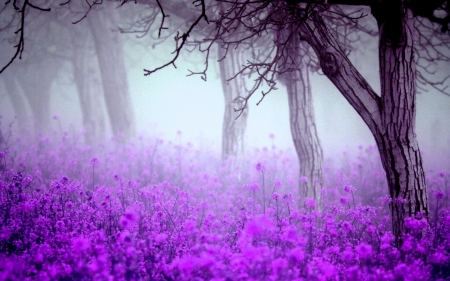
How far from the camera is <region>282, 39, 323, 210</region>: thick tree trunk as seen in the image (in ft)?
15.8

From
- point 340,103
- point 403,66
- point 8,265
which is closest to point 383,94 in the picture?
point 403,66

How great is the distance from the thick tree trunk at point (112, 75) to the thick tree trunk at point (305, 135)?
668cm

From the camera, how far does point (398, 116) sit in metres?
2.97

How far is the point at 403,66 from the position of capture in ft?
9.84

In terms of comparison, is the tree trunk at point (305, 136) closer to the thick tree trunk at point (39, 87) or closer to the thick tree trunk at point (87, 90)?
the thick tree trunk at point (87, 90)

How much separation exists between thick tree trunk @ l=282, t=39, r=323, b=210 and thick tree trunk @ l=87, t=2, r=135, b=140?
6.68 meters

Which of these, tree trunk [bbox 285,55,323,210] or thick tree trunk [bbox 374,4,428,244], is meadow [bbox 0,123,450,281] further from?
tree trunk [bbox 285,55,323,210]

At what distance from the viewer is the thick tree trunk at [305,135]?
4812 millimetres

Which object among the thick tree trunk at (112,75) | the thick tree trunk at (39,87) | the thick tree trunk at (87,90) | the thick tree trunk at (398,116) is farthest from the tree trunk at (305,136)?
the thick tree trunk at (39,87)

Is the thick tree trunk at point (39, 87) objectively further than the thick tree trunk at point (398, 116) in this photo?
Yes

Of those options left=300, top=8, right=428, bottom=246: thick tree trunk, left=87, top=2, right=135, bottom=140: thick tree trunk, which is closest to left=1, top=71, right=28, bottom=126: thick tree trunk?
left=87, top=2, right=135, bottom=140: thick tree trunk

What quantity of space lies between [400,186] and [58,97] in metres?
40.1

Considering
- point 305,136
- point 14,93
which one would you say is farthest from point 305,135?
point 14,93

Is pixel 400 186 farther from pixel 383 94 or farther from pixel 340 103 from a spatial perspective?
pixel 340 103
